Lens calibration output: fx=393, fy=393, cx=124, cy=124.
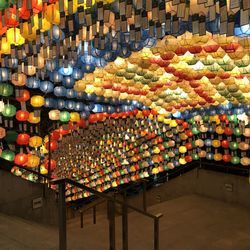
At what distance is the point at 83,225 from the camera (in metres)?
10.6

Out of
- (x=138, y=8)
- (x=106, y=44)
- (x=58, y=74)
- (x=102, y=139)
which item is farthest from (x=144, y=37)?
(x=102, y=139)

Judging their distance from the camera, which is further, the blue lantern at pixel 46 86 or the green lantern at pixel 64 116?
the green lantern at pixel 64 116

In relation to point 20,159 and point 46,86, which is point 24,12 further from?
point 20,159

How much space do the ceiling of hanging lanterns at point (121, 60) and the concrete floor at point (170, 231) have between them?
191 cm

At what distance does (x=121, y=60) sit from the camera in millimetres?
7621

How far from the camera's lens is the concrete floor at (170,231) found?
595 centimetres

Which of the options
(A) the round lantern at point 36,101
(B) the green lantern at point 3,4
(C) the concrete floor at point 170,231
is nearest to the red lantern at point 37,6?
(B) the green lantern at point 3,4

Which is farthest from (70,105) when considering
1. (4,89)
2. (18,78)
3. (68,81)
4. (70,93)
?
(18,78)

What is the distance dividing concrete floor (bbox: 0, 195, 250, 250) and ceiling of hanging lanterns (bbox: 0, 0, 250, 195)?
6.26ft

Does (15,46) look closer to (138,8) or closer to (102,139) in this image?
(138,8)

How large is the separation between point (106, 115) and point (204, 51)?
23.7ft

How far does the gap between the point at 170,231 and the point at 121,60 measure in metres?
4.87

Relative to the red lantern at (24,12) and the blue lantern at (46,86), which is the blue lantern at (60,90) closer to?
the blue lantern at (46,86)

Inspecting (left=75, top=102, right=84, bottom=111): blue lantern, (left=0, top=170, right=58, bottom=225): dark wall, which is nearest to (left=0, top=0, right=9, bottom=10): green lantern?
(left=0, top=170, right=58, bottom=225): dark wall
